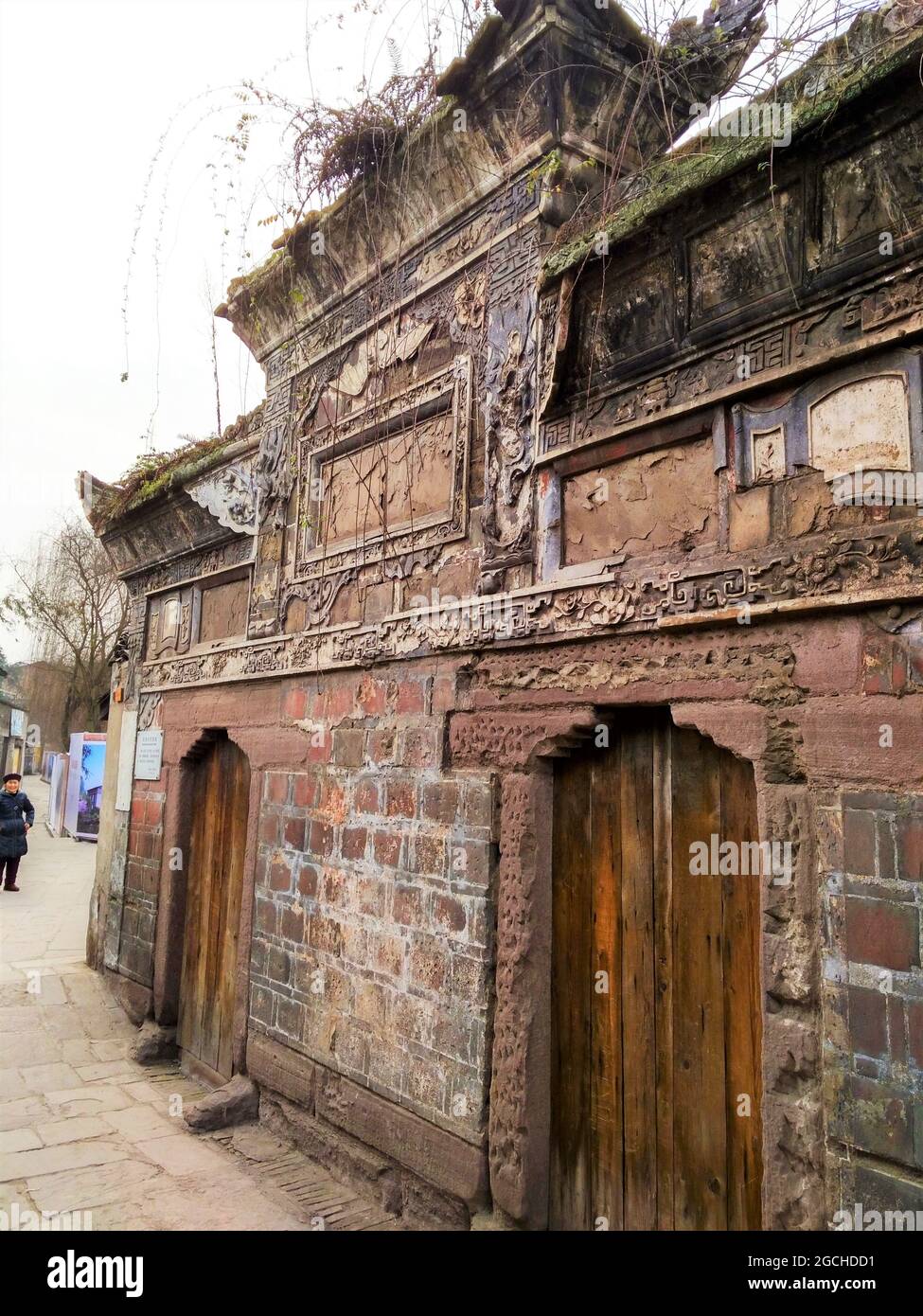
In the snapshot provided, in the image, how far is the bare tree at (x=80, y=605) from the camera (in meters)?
24.1

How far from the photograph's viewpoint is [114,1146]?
4.67 m

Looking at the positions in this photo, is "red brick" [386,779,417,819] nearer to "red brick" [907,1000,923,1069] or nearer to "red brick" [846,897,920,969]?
→ "red brick" [846,897,920,969]

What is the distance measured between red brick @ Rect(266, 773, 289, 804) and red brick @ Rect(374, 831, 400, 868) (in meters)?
1.02

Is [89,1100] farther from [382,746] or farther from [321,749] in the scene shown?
[382,746]

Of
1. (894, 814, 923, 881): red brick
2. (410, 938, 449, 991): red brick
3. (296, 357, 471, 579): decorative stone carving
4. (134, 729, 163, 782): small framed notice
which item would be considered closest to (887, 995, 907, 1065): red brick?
(894, 814, 923, 881): red brick

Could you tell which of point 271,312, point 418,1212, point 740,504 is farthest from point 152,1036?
point 740,504

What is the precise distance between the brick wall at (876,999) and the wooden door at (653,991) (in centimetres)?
39

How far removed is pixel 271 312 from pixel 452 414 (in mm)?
2313

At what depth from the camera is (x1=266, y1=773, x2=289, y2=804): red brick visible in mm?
5152

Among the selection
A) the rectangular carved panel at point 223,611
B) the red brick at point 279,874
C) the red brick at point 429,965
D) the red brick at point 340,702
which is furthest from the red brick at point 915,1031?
the rectangular carved panel at point 223,611

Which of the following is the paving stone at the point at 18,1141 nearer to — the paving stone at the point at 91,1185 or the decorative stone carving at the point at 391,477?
the paving stone at the point at 91,1185

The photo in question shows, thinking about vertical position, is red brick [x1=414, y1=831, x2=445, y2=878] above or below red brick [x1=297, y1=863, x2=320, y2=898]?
above

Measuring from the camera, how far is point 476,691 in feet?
12.6
